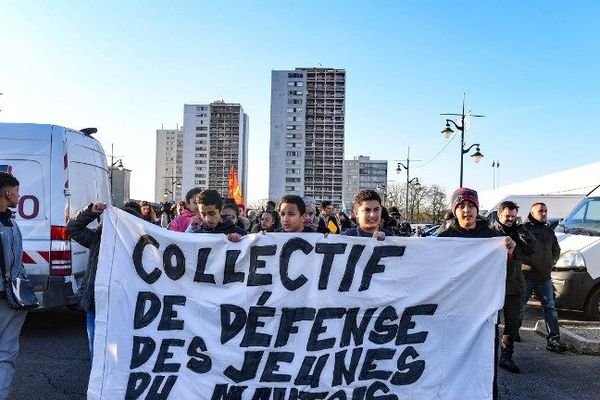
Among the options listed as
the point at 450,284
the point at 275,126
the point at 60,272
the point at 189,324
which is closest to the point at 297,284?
the point at 189,324

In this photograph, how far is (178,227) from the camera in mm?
8109

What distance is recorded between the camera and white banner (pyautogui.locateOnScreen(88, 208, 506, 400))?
424cm

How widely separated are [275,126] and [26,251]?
249 feet

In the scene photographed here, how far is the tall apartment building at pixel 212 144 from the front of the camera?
93.1 metres

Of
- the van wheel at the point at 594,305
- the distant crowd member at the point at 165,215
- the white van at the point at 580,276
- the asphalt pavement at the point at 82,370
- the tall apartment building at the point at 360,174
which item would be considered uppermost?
the tall apartment building at the point at 360,174

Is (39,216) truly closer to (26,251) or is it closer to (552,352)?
(26,251)

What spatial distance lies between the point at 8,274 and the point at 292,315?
219 cm

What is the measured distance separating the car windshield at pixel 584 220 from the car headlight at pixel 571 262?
606 mm

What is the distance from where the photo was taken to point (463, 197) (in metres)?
5.09

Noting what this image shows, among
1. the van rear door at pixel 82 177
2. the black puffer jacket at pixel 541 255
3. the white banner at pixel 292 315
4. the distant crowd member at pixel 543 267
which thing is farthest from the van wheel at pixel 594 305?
the van rear door at pixel 82 177

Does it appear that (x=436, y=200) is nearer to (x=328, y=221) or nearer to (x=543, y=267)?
(x=328, y=221)

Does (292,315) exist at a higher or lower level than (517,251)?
lower

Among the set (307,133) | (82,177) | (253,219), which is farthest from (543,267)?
(307,133)

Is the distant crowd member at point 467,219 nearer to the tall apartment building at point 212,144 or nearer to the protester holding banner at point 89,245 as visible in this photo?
the protester holding banner at point 89,245
